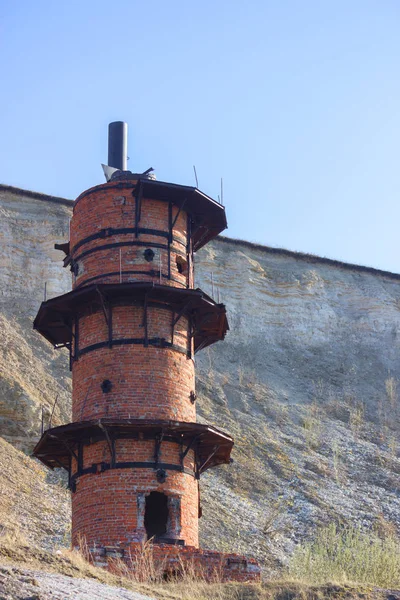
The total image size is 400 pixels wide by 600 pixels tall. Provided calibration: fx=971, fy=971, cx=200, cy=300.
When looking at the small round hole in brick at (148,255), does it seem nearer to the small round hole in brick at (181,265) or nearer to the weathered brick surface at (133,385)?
the small round hole in brick at (181,265)

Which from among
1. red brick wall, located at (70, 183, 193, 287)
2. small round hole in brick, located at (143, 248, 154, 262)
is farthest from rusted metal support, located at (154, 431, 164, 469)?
small round hole in brick, located at (143, 248, 154, 262)

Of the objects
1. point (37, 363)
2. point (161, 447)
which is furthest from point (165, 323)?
point (37, 363)

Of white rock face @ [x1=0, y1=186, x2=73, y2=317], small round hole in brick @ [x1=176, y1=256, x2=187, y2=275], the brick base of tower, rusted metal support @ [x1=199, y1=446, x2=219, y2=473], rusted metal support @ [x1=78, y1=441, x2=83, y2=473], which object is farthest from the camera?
white rock face @ [x1=0, y1=186, x2=73, y2=317]

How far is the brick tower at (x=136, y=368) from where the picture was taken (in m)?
19.0

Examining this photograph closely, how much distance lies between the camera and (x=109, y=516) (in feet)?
61.9

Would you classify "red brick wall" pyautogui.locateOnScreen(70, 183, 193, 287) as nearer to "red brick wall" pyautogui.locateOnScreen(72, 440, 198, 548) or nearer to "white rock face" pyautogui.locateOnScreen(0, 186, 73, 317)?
"red brick wall" pyautogui.locateOnScreen(72, 440, 198, 548)

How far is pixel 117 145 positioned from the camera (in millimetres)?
24844

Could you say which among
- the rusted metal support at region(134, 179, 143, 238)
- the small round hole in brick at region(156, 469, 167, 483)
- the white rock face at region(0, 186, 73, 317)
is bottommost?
the small round hole in brick at region(156, 469, 167, 483)

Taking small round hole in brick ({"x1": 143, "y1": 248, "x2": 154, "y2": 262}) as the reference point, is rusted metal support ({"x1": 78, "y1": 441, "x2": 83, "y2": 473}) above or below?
below

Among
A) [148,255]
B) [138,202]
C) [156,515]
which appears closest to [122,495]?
[156,515]

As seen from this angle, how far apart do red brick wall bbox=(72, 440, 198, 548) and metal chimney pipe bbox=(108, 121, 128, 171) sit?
26.8ft

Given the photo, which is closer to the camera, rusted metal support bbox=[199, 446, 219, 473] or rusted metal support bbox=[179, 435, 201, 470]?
rusted metal support bbox=[179, 435, 201, 470]

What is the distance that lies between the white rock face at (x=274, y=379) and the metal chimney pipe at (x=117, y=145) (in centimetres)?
1430

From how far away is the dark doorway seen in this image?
1986cm
